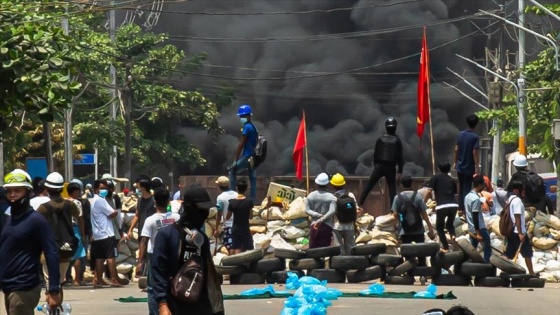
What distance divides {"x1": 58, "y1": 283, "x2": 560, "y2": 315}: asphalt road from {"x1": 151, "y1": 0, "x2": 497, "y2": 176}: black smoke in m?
33.9

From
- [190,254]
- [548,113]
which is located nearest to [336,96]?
[548,113]

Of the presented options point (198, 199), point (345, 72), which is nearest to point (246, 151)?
point (198, 199)

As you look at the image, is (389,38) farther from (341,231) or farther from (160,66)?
(341,231)

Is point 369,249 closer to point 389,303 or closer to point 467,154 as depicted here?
point 467,154

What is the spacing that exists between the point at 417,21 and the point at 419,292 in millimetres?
37006

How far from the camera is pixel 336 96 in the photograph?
5534cm

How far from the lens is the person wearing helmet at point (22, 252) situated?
36.6ft

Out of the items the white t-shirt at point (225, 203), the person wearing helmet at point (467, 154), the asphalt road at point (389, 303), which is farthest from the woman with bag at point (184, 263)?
the person wearing helmet at point (467, 154)

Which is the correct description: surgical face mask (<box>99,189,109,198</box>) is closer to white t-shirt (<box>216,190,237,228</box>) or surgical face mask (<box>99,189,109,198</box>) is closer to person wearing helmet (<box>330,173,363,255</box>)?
white t-shirt (<box>216,190,237,228</box>)

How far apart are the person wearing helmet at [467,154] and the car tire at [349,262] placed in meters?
Result: 2.82

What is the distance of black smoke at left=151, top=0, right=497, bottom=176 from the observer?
178 ft

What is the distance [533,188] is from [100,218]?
6934mm

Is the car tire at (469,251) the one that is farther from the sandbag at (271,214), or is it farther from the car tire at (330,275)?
the sandbag at (271,214)

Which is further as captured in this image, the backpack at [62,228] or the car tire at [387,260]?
the car tire at [387,260]
